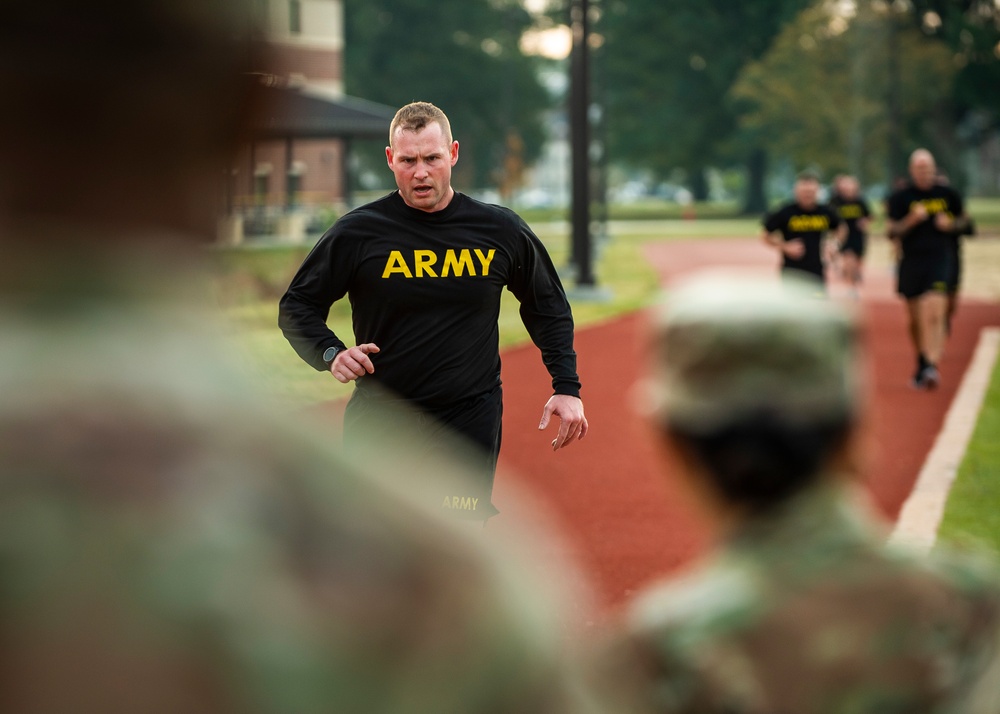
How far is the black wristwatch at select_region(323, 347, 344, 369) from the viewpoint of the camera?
17.1 feet

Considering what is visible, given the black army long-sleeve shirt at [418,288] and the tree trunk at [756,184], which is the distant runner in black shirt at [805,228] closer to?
the black army long-sleeve shirt at [418,288]

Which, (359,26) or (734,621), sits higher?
(359,26)

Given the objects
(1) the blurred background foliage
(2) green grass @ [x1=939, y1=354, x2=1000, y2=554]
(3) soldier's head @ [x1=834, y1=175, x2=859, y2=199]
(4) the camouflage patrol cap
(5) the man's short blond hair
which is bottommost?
(2) green grass @ [x1=939, y1=354, x2=1000, y2=554]

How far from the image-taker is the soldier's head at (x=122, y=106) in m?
0.98

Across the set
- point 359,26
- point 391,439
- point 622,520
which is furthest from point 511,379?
point 359,26

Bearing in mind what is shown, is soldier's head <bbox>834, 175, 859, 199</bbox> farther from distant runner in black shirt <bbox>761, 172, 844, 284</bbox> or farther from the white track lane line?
distant runner in black shirt <bbox>761, 172, 844, 284</bbox>

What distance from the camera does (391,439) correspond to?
16.1 ft

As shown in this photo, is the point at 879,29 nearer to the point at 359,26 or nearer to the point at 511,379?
the point at 359,26

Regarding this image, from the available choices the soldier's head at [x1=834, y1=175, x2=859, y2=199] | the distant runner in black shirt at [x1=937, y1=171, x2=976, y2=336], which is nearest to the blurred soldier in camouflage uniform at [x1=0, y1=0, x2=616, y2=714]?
the distant runner in black shirt at [x1=937, y1=171, x2=976, y2=336]

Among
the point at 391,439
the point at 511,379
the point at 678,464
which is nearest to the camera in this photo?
the point at 678,464

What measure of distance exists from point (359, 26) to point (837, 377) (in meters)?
89.3

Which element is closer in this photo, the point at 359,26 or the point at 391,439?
the point at 391,439

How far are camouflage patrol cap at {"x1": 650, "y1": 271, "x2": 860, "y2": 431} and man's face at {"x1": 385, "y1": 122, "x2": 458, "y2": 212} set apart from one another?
364cm

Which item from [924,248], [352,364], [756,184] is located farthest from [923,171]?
[756,184]
